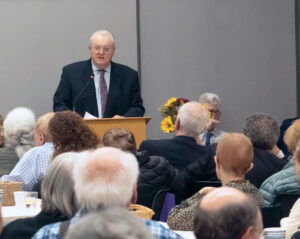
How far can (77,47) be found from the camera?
349 inches

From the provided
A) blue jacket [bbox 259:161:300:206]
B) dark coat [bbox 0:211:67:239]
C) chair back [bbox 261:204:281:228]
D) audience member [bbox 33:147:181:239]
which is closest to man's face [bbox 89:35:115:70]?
blue jacket [bbox 259:161:300:206]

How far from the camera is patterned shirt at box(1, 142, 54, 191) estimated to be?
5.25m

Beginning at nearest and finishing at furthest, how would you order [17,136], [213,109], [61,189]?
[61,189] < [17,136] < [213,109]

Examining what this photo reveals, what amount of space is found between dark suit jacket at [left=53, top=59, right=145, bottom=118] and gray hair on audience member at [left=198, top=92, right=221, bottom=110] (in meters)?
1.27

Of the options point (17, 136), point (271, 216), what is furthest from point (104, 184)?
point (17, 136)

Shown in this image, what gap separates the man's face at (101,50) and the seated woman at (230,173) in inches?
127

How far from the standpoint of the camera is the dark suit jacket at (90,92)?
24.1 ft

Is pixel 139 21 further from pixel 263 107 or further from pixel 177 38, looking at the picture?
pixel 263 107

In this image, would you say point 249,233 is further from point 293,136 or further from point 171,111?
point 171,111

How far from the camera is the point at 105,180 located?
2662 millimetres

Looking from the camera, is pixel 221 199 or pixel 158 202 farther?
pixel 158 202

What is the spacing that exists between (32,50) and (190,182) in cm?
424

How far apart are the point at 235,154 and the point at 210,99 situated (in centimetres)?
434

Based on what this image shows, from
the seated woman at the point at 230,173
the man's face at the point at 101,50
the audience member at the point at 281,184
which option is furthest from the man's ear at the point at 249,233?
the man's face at the point at 101,50
